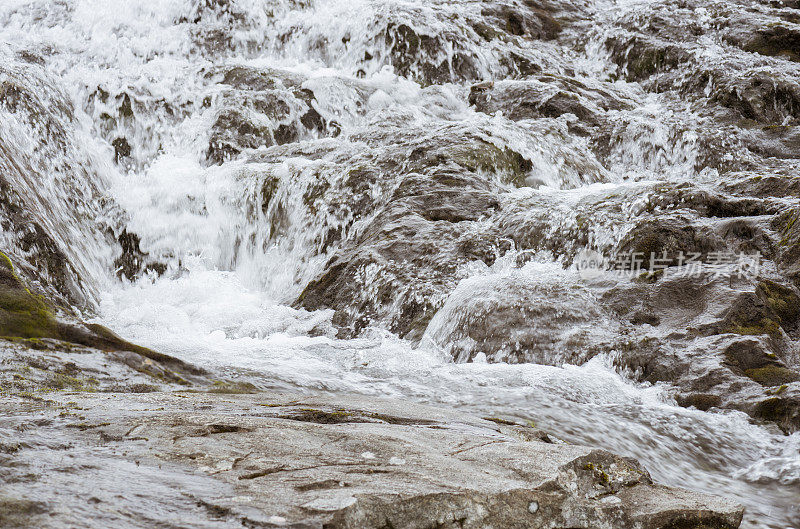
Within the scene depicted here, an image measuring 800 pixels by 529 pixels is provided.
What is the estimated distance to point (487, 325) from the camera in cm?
812

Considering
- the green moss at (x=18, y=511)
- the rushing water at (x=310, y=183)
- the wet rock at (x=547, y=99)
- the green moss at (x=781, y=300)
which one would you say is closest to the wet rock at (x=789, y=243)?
the green moss at (x=781, y=300)

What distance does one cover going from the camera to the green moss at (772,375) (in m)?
6.55

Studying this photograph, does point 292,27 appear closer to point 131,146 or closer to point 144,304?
point 131,146

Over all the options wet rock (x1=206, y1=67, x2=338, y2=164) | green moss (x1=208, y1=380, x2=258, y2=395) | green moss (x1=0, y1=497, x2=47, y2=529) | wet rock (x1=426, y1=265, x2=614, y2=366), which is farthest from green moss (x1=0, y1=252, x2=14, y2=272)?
wet rock (x1=206, y1=67, x2=338, y2=164)

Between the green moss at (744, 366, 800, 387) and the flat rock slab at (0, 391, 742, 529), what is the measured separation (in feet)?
11.9

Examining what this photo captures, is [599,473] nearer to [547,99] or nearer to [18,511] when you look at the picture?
[18,511]

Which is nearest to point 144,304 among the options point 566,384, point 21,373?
point 21,373

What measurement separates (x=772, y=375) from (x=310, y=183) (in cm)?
788

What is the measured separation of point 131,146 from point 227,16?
21.4 feet

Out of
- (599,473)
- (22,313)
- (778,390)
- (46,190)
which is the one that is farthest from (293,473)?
(46,190)

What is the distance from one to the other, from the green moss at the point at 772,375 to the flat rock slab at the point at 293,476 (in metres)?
3.63

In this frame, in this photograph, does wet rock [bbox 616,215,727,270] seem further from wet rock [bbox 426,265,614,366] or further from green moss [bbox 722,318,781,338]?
green moss [bbox 722,318,781,338]

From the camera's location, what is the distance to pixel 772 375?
664 centimetres

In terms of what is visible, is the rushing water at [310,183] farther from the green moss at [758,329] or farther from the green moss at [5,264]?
the green moss at [5,264]
